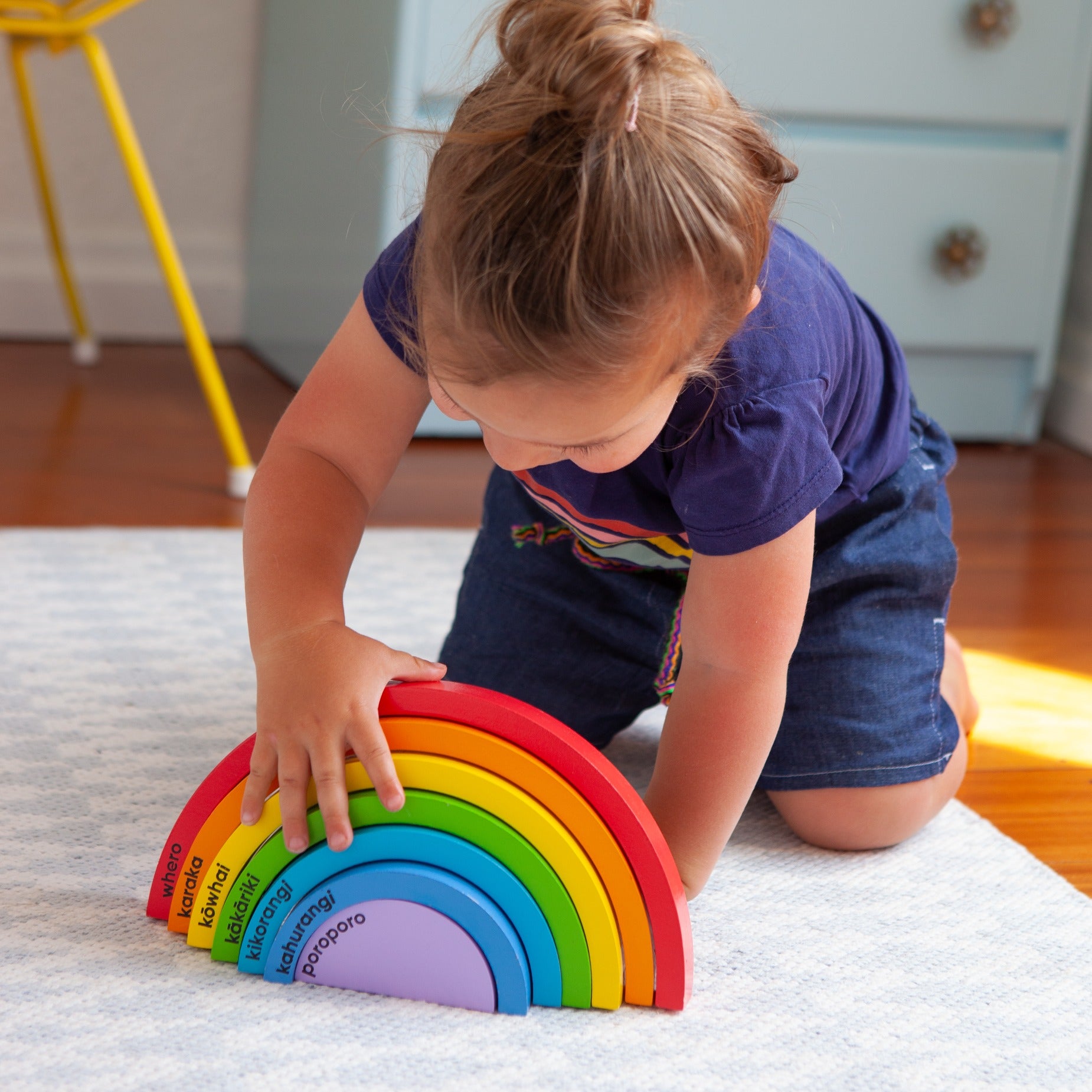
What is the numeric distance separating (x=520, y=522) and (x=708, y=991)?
35cm

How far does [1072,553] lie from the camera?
1.35 meters

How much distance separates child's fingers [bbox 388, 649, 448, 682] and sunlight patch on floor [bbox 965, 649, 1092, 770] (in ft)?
1.44

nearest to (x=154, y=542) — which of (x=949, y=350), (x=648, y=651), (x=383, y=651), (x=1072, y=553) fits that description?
(x=648, y=651)

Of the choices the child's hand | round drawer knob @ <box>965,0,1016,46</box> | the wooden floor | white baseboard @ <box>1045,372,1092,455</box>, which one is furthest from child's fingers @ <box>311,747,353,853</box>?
white baseboard @ <box>1045,372,1092,455</box>

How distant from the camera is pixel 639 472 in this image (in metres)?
0.66

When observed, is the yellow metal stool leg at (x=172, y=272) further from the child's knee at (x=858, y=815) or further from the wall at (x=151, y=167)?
the child's knee at (x=858, y=815)

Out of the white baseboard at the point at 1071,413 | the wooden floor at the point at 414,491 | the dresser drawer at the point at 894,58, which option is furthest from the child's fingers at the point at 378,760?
the white baseboard at the point at 1071,413

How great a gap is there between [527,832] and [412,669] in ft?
0.27

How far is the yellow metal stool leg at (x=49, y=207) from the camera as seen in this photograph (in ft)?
5.03

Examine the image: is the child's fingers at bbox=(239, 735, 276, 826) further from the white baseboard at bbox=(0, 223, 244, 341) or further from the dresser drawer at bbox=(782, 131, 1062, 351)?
the white baseboard at bbox=(0, 223, 244, 341)

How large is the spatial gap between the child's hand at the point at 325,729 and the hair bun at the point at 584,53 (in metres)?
0.23

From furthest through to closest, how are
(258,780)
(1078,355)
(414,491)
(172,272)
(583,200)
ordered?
(1078,355) < (414,491) < (172,272) < (258,780) < (583,200)

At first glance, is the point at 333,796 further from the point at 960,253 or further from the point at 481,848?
the point at 960,253

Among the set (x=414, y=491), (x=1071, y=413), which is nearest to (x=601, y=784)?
(x=414, y=491)
